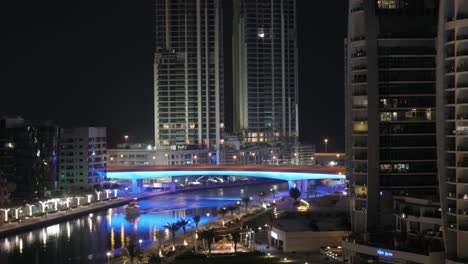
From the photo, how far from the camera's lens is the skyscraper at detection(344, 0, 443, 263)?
102 feet

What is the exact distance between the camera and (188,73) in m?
78.1

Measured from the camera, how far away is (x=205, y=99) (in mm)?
78750

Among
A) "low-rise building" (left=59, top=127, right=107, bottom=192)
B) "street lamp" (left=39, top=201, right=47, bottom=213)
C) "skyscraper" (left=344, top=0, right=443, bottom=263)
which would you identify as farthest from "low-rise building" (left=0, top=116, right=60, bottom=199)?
"skyscraper" (left=344, top=0, right=443, bottom=263)

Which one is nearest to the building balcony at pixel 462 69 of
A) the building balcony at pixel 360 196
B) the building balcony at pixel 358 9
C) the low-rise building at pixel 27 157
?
the building balcony at pixel 358 9

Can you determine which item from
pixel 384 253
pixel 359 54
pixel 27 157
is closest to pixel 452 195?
pixel 384 253

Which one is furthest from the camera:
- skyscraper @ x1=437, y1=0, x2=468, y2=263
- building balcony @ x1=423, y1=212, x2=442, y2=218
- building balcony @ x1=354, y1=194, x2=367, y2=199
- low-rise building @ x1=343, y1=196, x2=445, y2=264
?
building balcony @ x1=354, y1=194, x2=367, y2=199

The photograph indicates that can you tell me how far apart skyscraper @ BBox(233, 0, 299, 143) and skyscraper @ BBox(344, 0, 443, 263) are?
53.0 m

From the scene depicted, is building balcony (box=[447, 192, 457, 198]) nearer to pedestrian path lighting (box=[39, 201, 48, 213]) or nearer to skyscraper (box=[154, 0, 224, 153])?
pedestrian path lighting (box=[39, 201, 48, 213])

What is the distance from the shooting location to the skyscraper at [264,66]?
84.7 meters

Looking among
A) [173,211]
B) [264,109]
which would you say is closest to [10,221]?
[173,211]

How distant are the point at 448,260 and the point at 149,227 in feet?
70.3

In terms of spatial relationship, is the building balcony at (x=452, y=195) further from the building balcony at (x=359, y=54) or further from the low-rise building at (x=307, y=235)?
the building balcony at (x=359, y=54)

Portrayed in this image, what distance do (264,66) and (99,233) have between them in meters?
46.0

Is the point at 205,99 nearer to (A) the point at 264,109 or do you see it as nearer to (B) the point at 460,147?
(A) the point at 264,109
